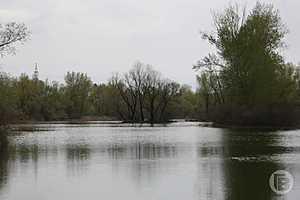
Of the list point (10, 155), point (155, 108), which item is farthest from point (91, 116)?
point (10, 155)

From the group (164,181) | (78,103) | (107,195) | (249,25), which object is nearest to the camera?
(107,195)

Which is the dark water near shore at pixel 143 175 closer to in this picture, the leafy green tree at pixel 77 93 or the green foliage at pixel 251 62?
the green foliage at pixel 251 62

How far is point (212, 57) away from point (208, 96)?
48.2m

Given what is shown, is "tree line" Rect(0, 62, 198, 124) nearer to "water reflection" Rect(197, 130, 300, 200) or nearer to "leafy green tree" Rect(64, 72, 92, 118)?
"leafy green tree" Rect(64, 72, 92, 118)

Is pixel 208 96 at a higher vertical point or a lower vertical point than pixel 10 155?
higher

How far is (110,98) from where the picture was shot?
113938 mm

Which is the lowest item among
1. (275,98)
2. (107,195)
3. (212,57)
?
(107,195)

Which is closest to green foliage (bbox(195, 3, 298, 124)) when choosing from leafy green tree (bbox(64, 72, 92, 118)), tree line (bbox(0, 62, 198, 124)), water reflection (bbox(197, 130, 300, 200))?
water reflection (bbox(197, 130, 300, 200))

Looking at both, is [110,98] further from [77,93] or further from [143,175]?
[143,175]

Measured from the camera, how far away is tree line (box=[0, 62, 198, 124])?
341 feet

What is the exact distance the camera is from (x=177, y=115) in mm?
127875

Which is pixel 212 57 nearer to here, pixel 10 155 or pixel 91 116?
pixel 10 155

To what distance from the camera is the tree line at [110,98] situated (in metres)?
104

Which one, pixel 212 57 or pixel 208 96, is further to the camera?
pixel 208 96
